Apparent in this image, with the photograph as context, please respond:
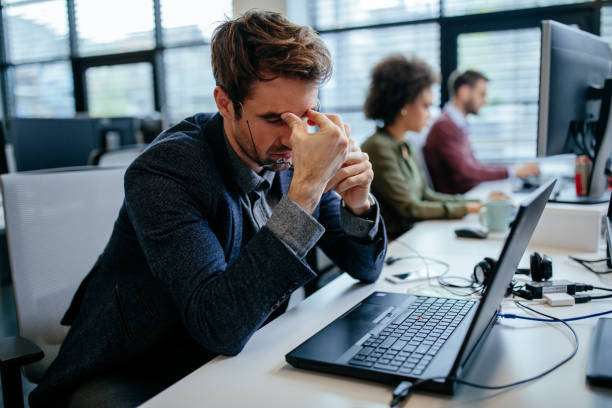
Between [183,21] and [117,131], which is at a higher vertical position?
[183,21]

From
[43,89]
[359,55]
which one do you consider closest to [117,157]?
[359,55]

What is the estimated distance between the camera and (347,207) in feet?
3.88

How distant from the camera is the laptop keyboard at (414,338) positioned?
2.39ft

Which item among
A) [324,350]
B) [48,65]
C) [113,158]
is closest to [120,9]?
[48,65]

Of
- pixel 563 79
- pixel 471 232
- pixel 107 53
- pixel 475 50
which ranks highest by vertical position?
pixel 107 53

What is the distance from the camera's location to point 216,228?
101 centimetres

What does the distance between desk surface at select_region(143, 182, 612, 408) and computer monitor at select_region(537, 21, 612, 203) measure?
728mm

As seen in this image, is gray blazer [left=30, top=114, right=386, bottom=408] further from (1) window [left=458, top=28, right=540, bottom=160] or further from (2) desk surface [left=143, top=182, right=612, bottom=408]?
(1) window [left=458, top=28, right=540, bottom=160]

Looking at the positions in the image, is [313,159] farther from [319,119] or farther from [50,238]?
[50,238]

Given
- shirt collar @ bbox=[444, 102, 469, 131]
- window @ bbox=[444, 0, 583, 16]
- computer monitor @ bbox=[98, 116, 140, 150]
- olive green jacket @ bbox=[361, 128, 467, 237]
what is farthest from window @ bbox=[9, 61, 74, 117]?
olive green jacket @ bbox=[361, 128, 467, 237]

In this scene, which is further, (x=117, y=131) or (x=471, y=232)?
(x=117, y=131)

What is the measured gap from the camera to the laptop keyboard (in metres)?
0.73

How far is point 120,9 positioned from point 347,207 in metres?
5.68

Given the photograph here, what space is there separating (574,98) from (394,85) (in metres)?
0.98
